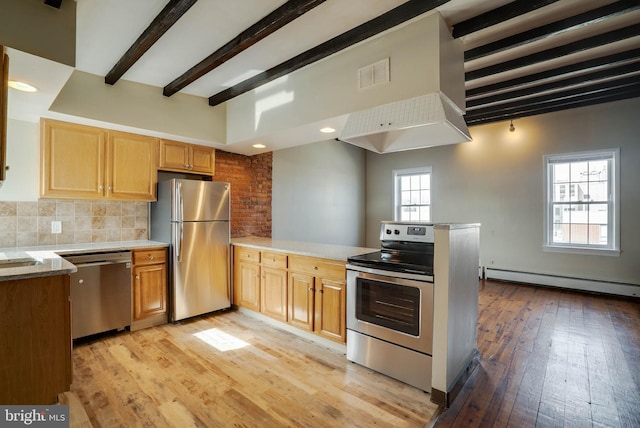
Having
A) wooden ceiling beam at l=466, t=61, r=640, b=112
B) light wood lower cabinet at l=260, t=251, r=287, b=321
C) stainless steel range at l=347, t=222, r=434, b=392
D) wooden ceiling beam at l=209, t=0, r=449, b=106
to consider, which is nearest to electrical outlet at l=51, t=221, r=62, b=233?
light wood lower cabinet at l=260, t=251, r=287, b=321

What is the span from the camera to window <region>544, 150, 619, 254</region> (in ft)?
16.1

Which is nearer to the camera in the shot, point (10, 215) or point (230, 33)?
point (230, 33)

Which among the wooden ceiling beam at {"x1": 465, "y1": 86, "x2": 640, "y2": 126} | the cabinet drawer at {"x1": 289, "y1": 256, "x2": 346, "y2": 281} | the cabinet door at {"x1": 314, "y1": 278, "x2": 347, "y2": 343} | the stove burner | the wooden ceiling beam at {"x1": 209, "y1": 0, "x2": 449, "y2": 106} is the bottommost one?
the cabinet door at {"x1": 314, "y1": 278, "x2": 347, "y2": 343}

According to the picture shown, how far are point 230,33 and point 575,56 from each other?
3.51 m

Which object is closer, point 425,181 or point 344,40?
point 344,40

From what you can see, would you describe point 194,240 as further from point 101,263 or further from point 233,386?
point 233,386

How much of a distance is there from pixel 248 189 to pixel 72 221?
84.4 inches

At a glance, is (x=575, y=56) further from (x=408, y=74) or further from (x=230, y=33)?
(x=230, y=33)

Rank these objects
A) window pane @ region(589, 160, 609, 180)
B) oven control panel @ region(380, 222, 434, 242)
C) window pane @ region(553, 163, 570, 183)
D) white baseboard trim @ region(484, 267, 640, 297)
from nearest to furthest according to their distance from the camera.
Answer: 1. oven control panel @ region(380, 222, 434, 242)
2. white baseboard trim @ region(484, 267, 640, 297)
3. window pane @ region(589, 160, 609, 180)
4. window pane @ region(553, 163, 570, 183)

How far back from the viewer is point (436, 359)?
2.12 metres

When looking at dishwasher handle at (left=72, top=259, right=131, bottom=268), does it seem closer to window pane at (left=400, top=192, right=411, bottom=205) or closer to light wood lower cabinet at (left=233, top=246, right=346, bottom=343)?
light wood lower cabinet at (left=233, top=246, right=346, bottom=343)

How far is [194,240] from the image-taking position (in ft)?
11.6

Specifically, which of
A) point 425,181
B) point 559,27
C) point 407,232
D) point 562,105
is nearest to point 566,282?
point 562,105

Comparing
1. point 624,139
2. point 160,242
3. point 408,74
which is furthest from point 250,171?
point 624,139
